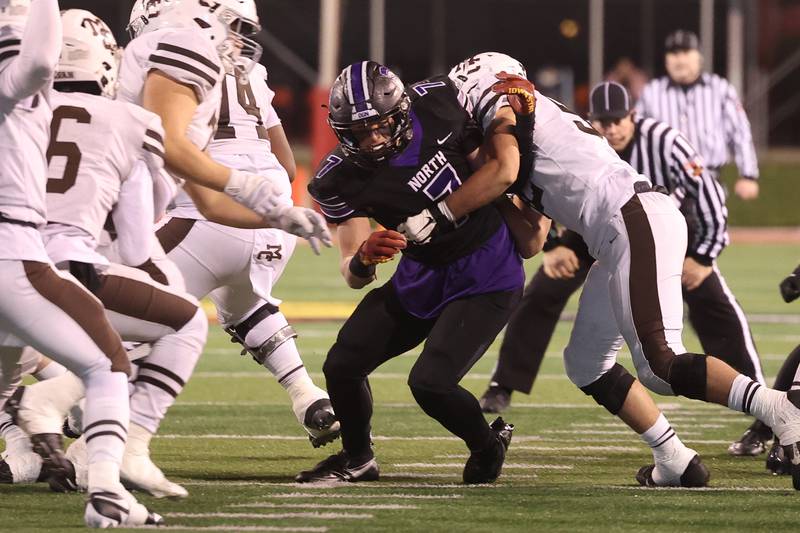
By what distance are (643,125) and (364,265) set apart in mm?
1969

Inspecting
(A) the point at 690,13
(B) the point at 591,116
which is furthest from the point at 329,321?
(A) the point at 690,13

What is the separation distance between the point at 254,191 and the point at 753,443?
2.26 meters

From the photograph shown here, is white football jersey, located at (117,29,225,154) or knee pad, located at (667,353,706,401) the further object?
knee pad, located at (667,353,706,401)

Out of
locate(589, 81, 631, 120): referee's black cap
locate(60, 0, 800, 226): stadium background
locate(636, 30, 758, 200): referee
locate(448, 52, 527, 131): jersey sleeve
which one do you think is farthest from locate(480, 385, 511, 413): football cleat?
locate(60, 0, 800, 226): stadium background

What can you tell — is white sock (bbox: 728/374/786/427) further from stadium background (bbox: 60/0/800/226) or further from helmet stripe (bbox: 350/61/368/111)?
stadium background (bbox: 60/0/800/226)

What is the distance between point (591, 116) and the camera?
6.72 m

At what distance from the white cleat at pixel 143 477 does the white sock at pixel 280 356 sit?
1152 millimetres

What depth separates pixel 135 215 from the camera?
14.9 ft

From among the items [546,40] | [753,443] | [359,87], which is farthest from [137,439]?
[546,40]

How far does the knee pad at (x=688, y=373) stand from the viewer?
191 inches

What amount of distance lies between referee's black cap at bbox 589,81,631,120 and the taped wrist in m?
1.78

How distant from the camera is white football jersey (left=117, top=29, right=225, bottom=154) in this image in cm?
464

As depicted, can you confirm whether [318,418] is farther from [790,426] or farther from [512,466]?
[790,426]

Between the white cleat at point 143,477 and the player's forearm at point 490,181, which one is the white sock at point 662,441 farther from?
the white cleat at point 143,477
